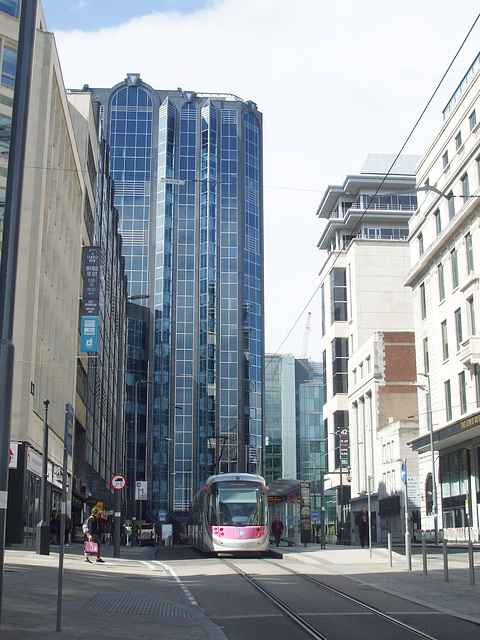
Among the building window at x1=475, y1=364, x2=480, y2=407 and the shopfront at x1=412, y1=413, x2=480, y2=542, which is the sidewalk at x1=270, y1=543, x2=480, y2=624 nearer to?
the shopfront at x1=412, y1=413, x2=480, y2=542

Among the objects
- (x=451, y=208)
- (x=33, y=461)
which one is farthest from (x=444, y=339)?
(x=33, y=461)

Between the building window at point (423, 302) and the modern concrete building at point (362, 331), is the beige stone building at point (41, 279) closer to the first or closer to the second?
the building window at point (423, 302)

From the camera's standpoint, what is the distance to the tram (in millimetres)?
30797

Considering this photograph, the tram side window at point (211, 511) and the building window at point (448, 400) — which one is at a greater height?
the building window at point (448, 400)

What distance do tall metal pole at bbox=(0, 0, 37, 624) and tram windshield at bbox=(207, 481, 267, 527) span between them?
23.9m

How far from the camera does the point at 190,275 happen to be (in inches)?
4190

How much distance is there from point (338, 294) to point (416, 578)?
67769 mm

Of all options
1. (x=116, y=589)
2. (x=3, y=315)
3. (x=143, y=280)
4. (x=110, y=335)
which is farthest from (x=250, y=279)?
(x=3, y=315)

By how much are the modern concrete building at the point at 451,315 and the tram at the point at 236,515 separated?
12930 mm

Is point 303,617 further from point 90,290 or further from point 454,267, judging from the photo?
point 90,290

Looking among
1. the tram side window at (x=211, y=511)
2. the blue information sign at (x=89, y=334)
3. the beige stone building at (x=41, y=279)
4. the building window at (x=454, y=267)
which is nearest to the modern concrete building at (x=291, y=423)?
the blue information sign at (x=89, y=334)

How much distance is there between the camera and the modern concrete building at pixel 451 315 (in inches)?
1706

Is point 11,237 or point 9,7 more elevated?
point 9,7

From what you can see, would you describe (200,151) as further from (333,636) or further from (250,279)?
(333,636)
